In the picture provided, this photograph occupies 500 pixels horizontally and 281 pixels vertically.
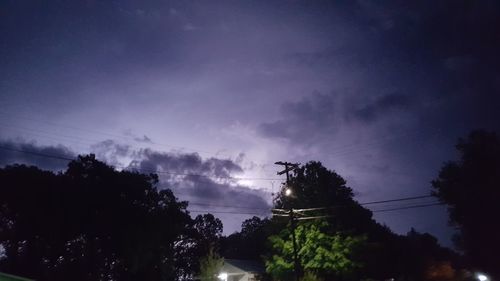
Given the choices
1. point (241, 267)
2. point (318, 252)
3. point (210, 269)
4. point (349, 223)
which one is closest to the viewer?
point (210, 269)

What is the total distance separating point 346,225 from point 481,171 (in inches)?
646

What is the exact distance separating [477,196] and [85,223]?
39.0 m

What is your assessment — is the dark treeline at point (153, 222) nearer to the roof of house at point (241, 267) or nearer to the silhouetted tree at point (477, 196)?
the silhouetted tree at point (477, 196)

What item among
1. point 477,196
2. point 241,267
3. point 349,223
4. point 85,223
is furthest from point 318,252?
point 85,223

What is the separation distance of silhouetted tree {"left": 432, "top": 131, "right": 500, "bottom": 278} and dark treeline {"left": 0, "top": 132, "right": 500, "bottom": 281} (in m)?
0.08

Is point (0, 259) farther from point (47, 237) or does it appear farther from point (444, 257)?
point (444, 257)

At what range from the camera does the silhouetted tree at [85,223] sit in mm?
37719

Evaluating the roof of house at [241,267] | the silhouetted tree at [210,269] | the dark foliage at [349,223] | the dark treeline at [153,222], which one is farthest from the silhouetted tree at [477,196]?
the roof of house at [241,267]

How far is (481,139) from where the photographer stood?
2930cm

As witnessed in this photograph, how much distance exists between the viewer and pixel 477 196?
28328 millimetres

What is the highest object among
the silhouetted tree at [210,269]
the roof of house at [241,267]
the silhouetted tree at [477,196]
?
the silhouetted tree at [477,196]

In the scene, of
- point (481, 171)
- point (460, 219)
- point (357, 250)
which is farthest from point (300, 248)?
point (481, 171)

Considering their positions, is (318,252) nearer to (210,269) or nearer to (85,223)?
(210,269)

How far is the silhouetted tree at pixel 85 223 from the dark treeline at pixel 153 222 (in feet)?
0.36
